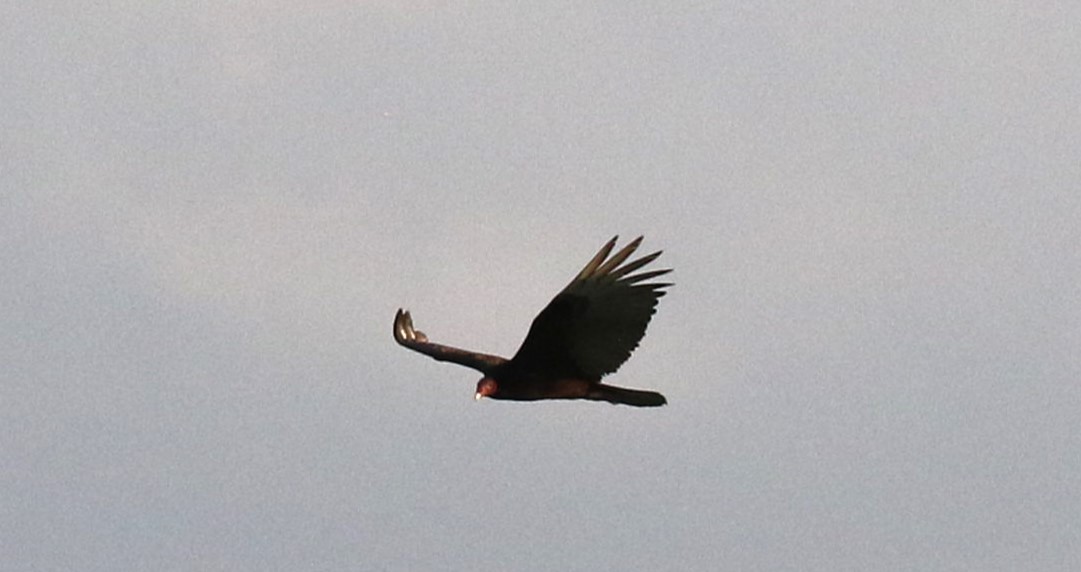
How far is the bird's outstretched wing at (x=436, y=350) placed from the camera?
90.5 feet

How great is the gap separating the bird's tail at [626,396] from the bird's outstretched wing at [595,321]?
307 mm

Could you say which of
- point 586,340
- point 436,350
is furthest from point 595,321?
point 436,350

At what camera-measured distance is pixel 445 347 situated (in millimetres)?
29484

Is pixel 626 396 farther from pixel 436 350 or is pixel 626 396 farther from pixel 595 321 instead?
pixel 436 350

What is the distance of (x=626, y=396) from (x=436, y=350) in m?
3.41

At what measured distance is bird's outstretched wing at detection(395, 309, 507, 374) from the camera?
27594mm

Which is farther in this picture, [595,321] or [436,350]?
[436,350]

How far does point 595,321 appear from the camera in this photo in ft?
85.3

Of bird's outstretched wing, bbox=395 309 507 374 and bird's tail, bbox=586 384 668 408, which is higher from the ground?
bird's outstretched wing, bbox=395 309 507 374

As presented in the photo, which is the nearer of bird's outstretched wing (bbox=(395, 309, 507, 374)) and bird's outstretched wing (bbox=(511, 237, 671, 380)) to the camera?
bird's outstretched wing (bbox=(511, 237, 671, 380))

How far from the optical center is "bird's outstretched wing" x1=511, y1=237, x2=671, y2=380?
25.6m

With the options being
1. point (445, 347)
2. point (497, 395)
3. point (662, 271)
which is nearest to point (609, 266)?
point (662, 271)

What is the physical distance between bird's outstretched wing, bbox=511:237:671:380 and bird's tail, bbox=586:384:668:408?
307 mm

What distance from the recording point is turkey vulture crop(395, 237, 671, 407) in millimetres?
25594
